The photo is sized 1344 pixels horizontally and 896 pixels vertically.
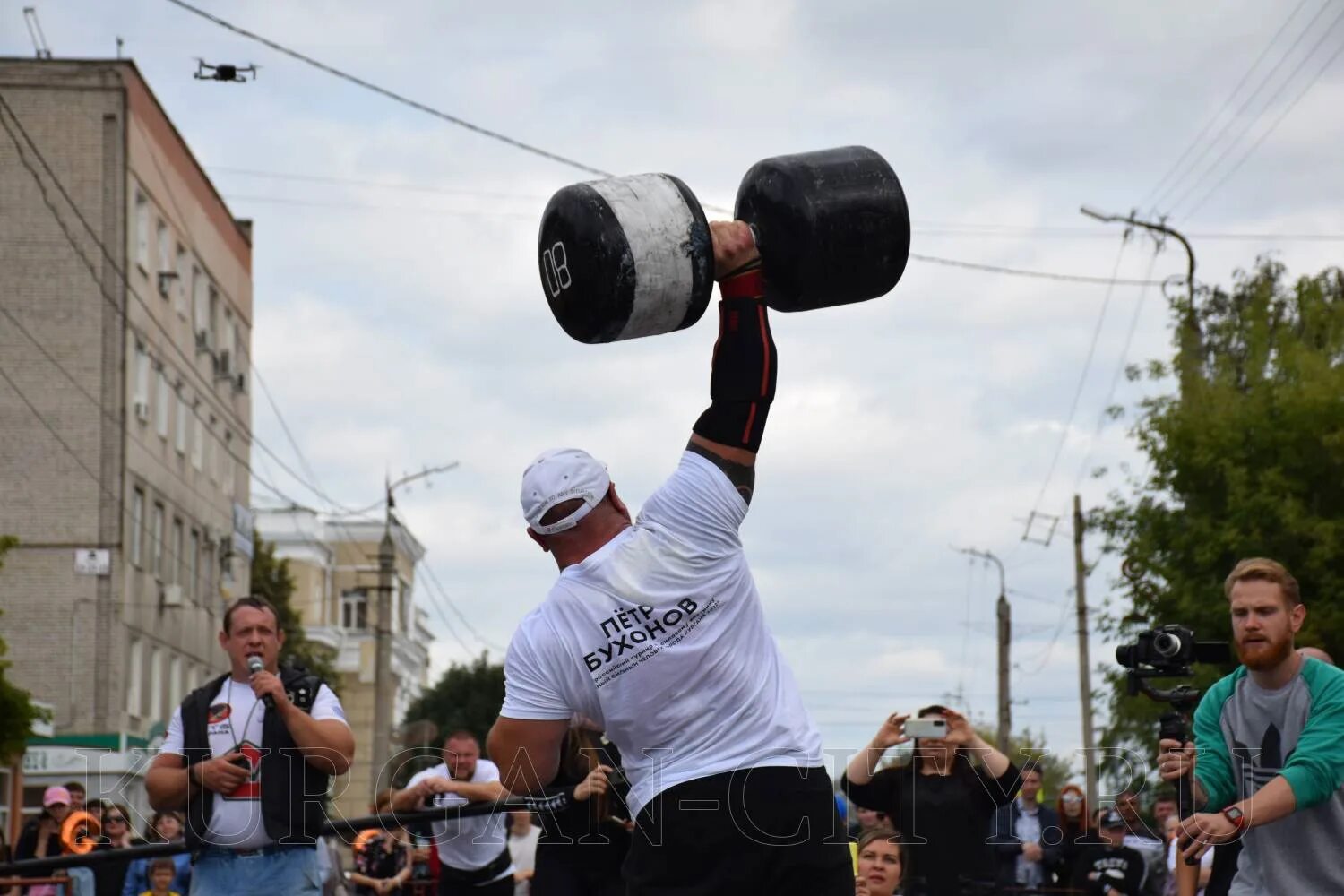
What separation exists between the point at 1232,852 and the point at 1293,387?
78.9ft

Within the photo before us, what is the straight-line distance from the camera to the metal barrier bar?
8.98 m

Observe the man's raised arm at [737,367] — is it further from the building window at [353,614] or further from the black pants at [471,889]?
the building window at [353,614]

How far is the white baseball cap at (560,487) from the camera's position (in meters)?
4.88

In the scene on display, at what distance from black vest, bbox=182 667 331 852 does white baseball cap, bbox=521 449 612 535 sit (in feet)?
10.4

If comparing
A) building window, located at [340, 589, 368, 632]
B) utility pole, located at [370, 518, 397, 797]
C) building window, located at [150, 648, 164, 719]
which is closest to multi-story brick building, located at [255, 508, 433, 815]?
building window, located at [340, 589, 368, 632]

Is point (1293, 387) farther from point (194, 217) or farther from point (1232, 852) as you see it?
point (194, 217)

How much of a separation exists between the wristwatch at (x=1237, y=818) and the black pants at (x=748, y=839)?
179 cm

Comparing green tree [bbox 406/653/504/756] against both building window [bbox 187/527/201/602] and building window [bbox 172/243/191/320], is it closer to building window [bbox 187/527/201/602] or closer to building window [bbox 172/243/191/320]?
building window [bbox 187/527/201/602]

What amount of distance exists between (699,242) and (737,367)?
0.33m

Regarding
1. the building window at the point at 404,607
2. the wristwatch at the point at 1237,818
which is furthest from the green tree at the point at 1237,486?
the building window at the point at 404,607

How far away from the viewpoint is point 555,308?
4.74 metres

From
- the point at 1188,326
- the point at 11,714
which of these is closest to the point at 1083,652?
the point at 1188,326

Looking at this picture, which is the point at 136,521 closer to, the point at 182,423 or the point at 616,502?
the point at 182,423

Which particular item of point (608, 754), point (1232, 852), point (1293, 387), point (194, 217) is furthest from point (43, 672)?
point (1232, 852)
